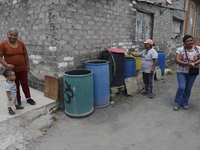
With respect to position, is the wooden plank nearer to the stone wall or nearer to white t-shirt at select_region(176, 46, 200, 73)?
white t-shirt at select_region(176, 46, 200, 73)

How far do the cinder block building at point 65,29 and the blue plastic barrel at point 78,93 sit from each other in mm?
578

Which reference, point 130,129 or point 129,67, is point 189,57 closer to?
point 129,67

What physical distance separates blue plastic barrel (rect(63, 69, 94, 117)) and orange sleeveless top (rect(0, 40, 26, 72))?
0.90m

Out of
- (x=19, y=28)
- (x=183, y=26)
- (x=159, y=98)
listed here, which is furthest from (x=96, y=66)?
(x=183, y=26)

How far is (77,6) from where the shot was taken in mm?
3672

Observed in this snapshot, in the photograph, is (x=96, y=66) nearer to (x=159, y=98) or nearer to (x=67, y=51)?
(x=67, y=51)

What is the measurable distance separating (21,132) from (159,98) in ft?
11.8

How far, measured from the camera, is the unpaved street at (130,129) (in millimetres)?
2424

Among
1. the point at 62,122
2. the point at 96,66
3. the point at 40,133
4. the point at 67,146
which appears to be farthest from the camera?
the point at 96,66

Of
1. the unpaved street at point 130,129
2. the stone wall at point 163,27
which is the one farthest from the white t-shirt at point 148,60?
the stone wall at point 163,27

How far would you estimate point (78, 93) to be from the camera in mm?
3117

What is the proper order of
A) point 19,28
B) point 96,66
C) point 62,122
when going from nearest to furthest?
point 62,122
point 96,66
point 19,28

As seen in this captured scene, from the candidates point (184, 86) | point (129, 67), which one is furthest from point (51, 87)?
point (184, 86)

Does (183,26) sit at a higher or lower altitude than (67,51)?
higher
